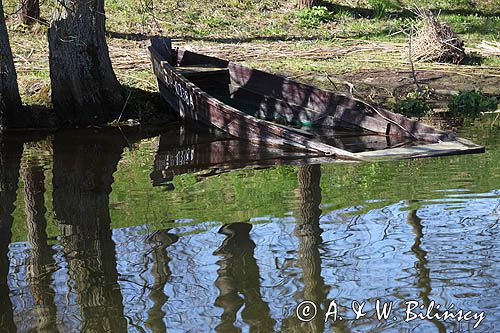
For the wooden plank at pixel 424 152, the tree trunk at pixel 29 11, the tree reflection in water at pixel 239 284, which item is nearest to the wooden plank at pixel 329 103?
the wooden plank at pixel 424 152

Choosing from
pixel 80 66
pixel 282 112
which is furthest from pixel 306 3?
pixel 80 66

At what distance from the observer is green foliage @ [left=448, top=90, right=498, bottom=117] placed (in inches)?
536

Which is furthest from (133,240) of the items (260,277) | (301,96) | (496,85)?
(496,85)

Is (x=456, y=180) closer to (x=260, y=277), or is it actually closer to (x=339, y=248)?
(x=339, y=248)

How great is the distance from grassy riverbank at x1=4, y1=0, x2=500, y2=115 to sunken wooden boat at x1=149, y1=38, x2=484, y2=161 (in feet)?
2.51

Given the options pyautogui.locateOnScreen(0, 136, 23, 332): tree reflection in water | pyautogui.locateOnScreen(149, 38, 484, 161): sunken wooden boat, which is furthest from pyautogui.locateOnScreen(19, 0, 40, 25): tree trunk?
pyautogui.locateOnScreen(0, 136, 23, 332): tree reflection in water

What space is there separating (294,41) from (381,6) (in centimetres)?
428

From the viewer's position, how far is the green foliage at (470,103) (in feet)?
44.7

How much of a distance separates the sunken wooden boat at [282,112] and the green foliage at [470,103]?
7.65 feet

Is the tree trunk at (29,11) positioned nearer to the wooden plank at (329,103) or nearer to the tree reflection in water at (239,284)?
the wooden plank at (329,103)

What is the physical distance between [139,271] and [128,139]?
5.90 m

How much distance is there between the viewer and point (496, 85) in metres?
14.7

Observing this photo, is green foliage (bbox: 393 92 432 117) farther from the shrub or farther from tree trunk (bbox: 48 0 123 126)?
tree trunk (bbox: 48 0 123 126)

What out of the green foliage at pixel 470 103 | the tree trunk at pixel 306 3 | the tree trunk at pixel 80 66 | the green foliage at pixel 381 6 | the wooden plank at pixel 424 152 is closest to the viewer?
the wooden plank at pixel 424 152
